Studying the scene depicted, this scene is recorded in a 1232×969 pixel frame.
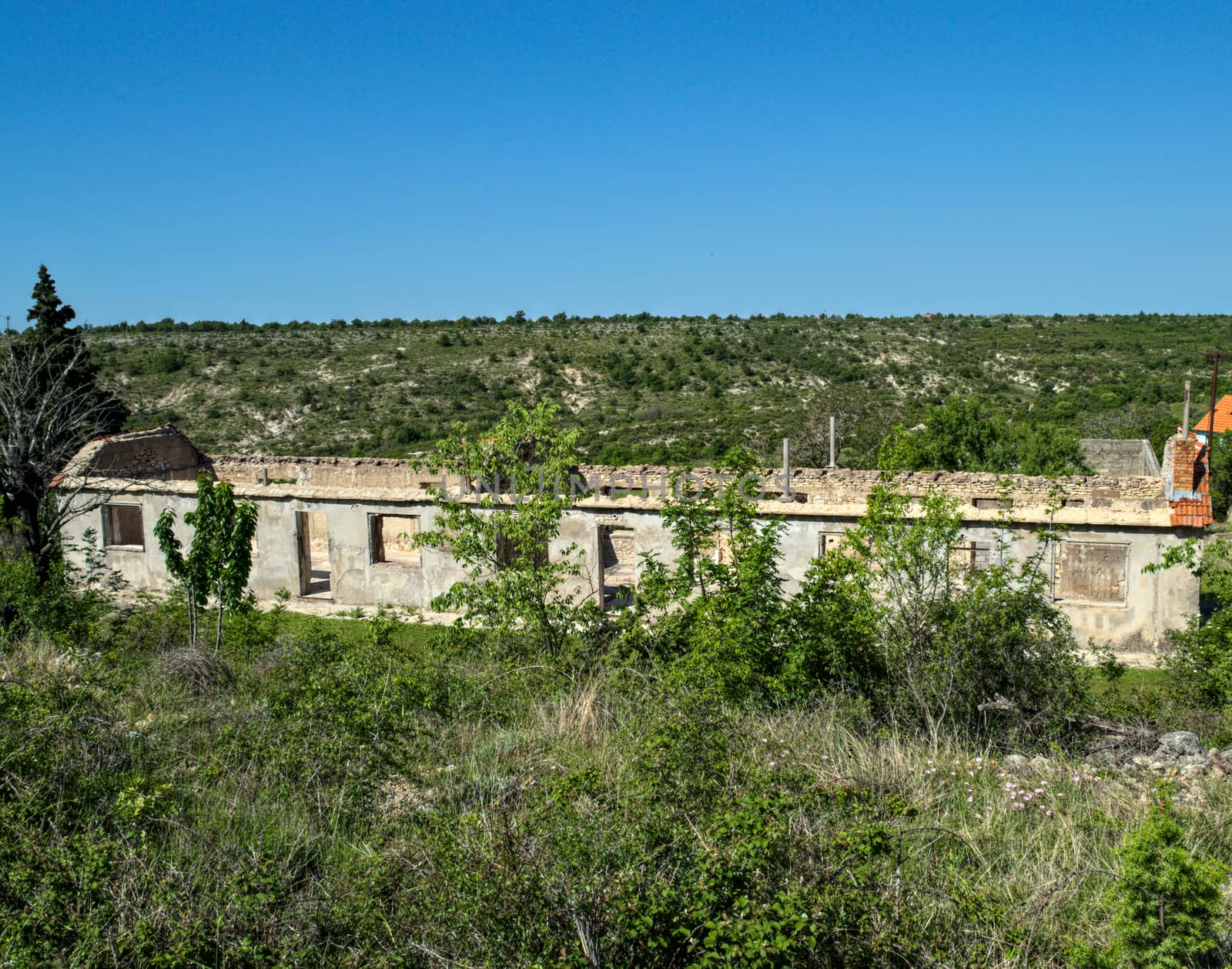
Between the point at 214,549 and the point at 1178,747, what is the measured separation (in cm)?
1276

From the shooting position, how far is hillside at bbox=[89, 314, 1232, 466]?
131ft

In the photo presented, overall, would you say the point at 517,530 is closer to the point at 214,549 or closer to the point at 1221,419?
the point at 214,549

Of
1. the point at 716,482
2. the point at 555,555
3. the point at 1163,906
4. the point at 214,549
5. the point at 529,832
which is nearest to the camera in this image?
the point at 1163,906

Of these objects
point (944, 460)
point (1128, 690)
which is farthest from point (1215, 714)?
point (944, 460)

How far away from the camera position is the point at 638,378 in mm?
54438

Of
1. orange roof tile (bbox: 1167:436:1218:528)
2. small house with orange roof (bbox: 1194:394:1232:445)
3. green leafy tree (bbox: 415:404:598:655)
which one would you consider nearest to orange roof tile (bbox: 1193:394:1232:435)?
small house with orange roof (bbox: 1194:394:1232:445)

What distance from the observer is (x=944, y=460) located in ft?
92.4

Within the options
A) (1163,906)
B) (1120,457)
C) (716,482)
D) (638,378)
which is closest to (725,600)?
(1163,906)

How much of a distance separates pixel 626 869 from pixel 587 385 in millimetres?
50529

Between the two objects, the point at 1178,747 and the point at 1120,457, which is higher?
the point at 1120,457

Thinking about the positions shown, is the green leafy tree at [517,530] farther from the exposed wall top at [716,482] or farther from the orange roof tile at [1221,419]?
the orange roof tile at [1221,419]

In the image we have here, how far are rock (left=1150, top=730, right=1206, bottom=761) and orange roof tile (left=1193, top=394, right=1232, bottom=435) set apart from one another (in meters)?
27.8

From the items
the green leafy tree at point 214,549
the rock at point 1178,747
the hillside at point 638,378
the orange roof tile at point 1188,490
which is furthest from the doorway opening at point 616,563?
the rock at point 1178,747

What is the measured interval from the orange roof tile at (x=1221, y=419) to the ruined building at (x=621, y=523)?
8561mm
